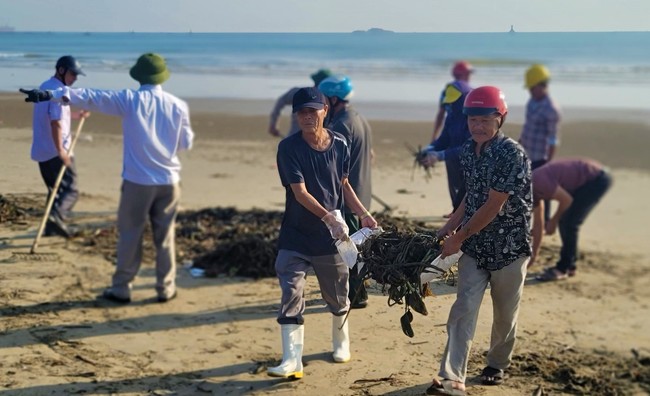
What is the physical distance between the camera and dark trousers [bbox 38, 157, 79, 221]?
8484 millimetres

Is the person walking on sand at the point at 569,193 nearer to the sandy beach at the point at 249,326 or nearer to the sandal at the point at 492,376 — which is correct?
the sandy beach at the point at 249,326

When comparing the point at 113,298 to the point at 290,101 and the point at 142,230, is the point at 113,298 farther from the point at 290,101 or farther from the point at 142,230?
the point at 290,101

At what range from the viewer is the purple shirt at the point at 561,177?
7.64 metres

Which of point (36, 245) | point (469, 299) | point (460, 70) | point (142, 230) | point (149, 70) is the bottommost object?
point (36, 245)

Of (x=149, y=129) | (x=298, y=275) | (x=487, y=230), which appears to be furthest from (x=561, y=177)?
(x=149, y=129)

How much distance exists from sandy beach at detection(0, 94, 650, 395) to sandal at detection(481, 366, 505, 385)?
2.1 inches

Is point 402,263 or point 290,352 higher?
point 402,263

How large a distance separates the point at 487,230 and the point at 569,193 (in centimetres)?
325

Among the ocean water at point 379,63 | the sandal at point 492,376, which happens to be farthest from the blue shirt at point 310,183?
the ocean water at point 379,63

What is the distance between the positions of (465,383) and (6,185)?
7534mm

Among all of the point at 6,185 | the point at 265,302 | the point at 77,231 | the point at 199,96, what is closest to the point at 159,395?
the point at 265,302

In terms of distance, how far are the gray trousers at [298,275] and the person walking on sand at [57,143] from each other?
10.6 feet

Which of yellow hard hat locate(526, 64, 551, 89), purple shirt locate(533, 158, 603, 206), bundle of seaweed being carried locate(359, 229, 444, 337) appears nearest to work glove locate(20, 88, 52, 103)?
bundle of seaweed being carried locate(359, 229, 444, 337)

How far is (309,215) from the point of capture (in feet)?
17.1
